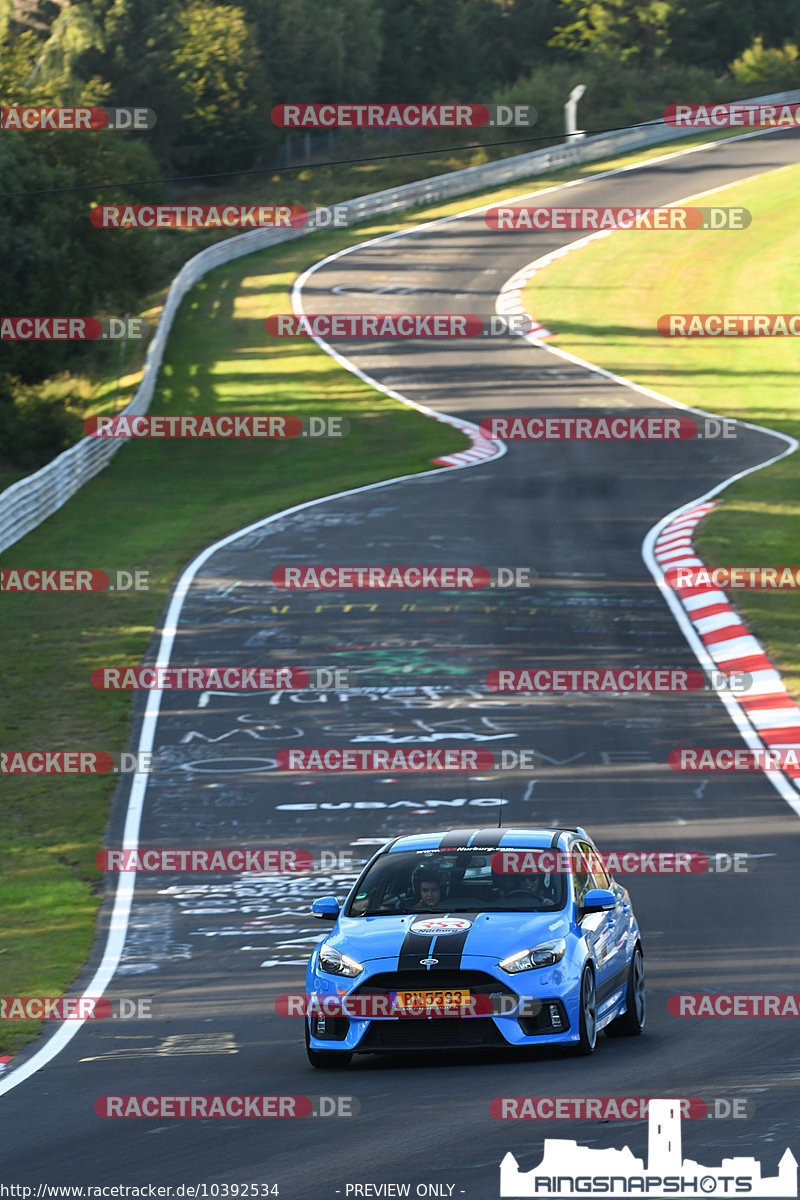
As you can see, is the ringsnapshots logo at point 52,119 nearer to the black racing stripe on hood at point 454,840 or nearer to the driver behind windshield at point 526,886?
the black racing stripe on hood at point 454,840

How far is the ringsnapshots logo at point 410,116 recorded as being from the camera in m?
82.6

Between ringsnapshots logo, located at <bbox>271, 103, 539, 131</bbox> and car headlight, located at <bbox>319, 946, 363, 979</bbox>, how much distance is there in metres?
72.7

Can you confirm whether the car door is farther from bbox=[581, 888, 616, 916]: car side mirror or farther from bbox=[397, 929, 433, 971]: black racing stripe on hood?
bbox=[397, 929, 433, 971]: black racing stripe on hood

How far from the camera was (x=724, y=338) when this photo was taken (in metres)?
49.1

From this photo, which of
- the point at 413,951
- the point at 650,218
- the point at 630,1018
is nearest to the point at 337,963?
the point at 413,951

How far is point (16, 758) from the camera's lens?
20.0 m

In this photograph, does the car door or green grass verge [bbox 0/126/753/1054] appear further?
green grass verge [bbox 0/126/753/1054]

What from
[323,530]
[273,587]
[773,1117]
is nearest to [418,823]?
[773,1117]

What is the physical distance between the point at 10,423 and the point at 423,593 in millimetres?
20920

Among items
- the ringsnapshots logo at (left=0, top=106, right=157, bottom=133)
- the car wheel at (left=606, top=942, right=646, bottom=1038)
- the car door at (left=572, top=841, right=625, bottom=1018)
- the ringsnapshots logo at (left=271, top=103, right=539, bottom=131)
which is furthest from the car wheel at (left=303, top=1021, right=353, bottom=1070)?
the ringsnapshots logo at (left=271, top=103, right=539, bottom=131)

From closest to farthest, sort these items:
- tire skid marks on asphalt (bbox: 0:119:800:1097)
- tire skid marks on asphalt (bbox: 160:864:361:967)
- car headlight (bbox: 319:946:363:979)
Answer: car headlight (bbox: 319:946:363:979), tire skid marks on asphalt (bbox: 0:119:800:1097), tire skid marks on asphalt (bbox: 160:864:361:967)

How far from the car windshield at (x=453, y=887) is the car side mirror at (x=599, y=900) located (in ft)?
0.56

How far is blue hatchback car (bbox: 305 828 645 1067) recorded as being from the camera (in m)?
9.73

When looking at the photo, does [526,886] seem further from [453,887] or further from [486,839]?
[486,839]
